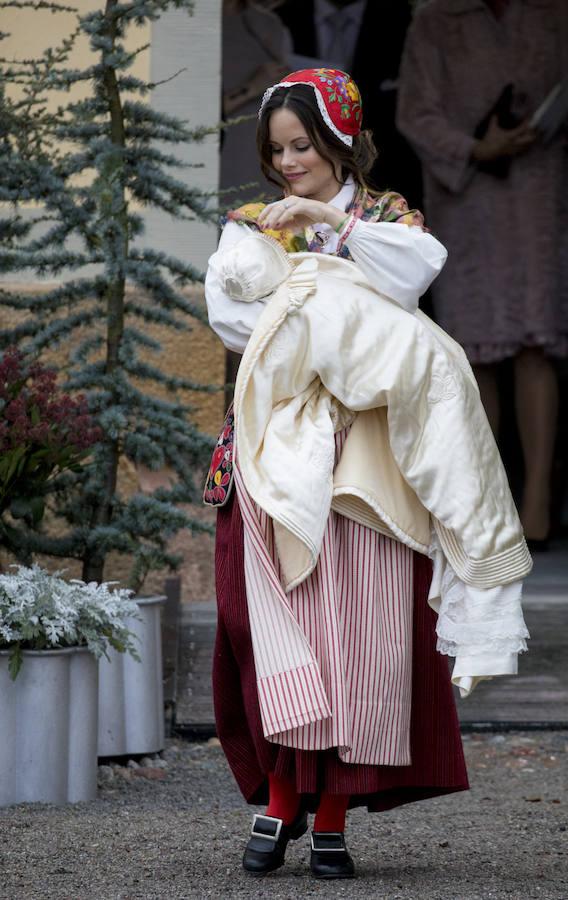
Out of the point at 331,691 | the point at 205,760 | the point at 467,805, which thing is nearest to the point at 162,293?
the point at 205,760

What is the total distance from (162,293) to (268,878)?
226 centimetres

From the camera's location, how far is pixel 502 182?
276 inches

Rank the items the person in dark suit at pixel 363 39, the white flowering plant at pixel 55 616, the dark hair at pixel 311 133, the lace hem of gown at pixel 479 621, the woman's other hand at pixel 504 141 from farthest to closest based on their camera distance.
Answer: the person in dark suit at pixel 363 39
the woman's other hand at pixel 504 141
the white flowering plant at pixel 55 616
the dark hair at pixel 311 133
the lace hem of gown at pixel 479 621

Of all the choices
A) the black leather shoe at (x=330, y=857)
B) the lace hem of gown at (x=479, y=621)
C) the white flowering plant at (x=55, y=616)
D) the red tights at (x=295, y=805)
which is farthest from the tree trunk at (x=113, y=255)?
the lace hem of gown at (x=479, y=621)

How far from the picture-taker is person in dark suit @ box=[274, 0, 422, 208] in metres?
7.55

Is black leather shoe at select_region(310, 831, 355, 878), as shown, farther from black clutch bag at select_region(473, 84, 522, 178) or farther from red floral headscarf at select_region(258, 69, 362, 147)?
black clutch bag at select_region(473, 84, 522, 178)

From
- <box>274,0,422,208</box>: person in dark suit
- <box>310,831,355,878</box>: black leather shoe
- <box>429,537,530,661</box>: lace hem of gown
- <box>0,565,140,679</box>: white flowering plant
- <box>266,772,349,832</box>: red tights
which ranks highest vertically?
<box>274,0,422,208</box>: person in dark suit

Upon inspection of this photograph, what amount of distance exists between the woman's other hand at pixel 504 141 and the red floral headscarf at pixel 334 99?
384cm

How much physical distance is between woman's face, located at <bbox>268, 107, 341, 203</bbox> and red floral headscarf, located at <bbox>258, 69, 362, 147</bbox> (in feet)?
0.19

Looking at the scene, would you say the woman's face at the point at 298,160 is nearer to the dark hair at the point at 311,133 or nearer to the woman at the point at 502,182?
the dark hair at the point at 311,133

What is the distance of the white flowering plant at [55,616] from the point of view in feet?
12.8

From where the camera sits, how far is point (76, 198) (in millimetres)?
4719

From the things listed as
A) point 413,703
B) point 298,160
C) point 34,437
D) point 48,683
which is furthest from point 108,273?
point 413,703

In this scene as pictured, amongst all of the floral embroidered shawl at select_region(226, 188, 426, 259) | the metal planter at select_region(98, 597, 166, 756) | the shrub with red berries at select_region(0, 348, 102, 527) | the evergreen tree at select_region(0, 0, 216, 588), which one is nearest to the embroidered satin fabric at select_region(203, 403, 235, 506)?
the floral embroidered shawl at select_region(226, 188, 426, 259)
